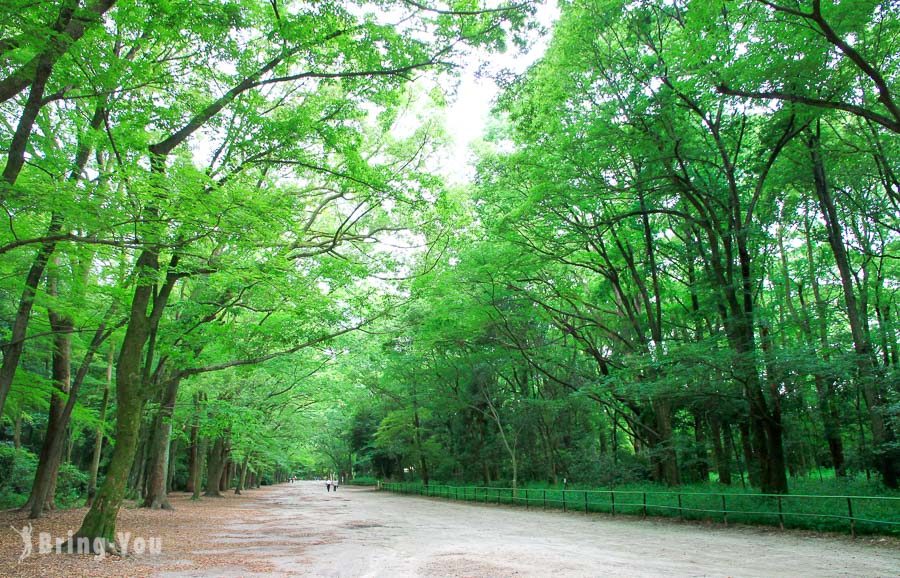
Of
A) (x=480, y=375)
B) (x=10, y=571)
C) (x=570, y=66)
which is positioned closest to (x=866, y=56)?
(x=570, y=66)

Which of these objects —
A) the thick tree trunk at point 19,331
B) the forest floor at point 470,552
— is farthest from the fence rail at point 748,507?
the thick tree trunk at point 19,331

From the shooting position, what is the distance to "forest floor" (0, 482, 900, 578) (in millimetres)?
7422

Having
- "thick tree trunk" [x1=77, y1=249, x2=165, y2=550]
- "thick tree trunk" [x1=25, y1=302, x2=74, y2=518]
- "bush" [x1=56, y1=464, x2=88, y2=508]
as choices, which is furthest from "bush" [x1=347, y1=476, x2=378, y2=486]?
"thick tree trunk" [x1=77, y1=249, x2=165, y2=550]

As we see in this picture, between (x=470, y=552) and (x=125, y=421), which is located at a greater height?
(x=125, y=421)

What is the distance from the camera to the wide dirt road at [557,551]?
24.4 feet

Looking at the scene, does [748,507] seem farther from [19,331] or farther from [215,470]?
[215,470]

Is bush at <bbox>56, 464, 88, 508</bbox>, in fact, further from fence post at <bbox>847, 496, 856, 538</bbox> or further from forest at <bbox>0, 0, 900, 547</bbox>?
fence post at <bbox>847, 496, 856, 538</bbox>

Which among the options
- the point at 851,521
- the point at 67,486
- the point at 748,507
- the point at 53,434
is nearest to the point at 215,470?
the point at 67,486

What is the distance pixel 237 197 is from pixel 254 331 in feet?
23.8

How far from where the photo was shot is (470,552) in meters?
9.24

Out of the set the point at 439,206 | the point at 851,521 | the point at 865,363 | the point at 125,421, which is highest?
the point at 439,206

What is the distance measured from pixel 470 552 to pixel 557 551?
1540mm

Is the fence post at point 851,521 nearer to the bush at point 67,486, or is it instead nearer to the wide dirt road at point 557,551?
the wide dirt road at point 557,551

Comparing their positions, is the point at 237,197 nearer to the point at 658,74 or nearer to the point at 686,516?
the point at 658,74
